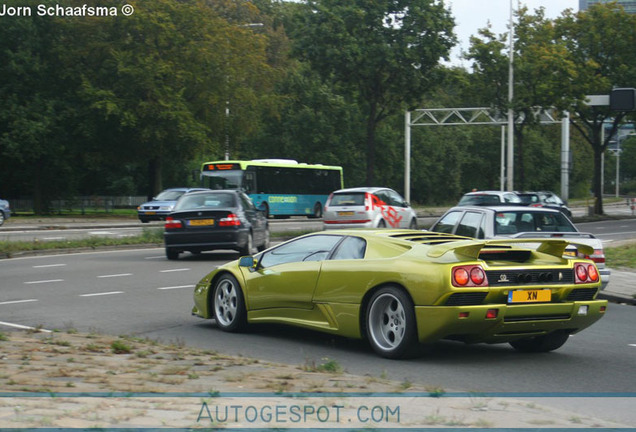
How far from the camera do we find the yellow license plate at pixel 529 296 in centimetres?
848

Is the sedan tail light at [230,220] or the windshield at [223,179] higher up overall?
the windshield at [223,179]

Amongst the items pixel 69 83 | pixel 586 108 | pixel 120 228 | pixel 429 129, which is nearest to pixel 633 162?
pixel 429 129

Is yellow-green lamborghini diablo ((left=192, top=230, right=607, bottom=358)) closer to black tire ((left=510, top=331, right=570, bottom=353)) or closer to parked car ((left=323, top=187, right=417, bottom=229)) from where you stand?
black tire ((left=510, top=331, right=570, bottom=353))

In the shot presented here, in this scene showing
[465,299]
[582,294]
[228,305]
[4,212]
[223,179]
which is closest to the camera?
[465,299]

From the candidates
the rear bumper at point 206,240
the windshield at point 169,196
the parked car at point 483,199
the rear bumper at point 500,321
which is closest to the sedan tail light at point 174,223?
the rear bumper at point 206,240

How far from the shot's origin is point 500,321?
8.44m

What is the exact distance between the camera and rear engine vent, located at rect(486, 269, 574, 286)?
8438 millimetres

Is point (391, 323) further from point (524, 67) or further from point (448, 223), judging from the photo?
point (524, 67)

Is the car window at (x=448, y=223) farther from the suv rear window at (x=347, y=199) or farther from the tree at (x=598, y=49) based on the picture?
the tree at (x=598, y=49)

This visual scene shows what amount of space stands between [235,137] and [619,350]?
46304mm

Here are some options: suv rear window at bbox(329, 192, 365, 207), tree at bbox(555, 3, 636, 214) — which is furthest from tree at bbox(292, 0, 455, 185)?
tree at bbox(555, 3, 636, 214)

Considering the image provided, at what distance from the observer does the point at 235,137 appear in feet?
181

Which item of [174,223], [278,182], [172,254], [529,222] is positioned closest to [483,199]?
[172,254]

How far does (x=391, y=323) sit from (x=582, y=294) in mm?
1790
